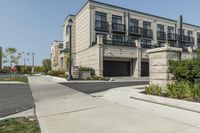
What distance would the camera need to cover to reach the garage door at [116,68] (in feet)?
104

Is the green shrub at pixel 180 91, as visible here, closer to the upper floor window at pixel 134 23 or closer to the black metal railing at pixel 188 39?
the upper floor window at pixel 134 23

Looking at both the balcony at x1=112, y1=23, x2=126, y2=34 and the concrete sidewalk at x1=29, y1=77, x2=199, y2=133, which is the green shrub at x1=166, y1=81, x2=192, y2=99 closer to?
the concrete sidewalk at x1=29, y1=77, x2=199, y2=133

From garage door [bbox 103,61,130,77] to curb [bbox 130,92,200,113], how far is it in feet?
73.1

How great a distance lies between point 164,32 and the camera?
1561 inches

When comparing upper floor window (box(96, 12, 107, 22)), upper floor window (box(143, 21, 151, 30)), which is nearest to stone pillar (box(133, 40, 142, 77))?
upper floor window (box(96, 12, 107, 22))

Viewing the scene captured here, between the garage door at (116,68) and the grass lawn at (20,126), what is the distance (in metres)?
25.5

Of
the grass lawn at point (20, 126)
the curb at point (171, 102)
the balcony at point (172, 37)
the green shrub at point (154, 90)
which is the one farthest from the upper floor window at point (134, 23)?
the grass lawn at point (20, 126)

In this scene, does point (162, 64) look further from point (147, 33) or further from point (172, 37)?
point (172, 37)

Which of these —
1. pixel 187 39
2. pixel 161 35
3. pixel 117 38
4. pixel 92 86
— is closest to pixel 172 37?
pixel 161 35

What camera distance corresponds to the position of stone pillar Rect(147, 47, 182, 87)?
9.86 metres

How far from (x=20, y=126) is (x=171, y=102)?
17.3ft

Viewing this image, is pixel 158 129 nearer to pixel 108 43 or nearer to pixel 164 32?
pixel 108 43

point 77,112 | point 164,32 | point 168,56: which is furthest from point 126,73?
point 77,112

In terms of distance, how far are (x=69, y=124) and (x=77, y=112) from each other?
1.52 metres
